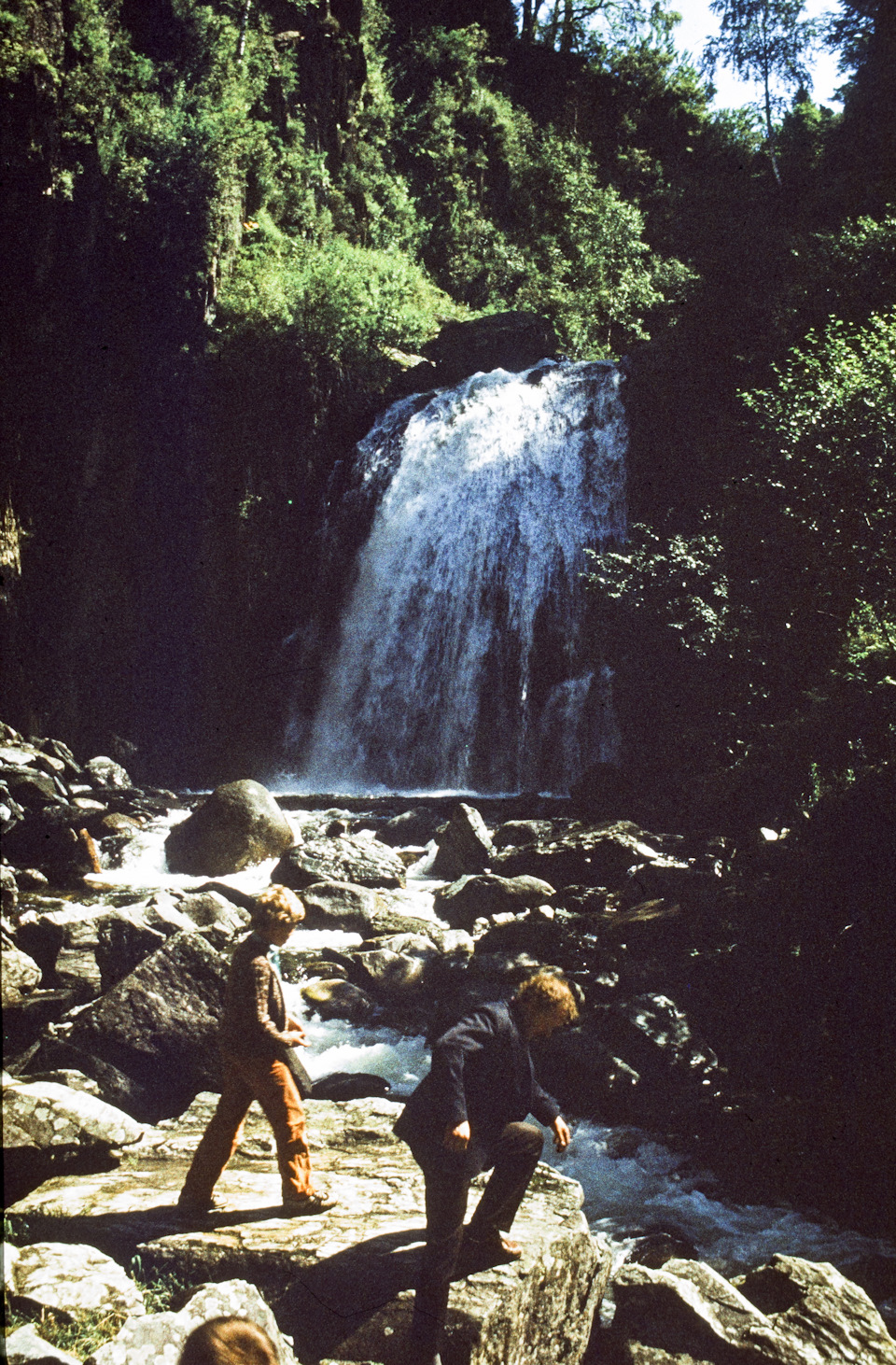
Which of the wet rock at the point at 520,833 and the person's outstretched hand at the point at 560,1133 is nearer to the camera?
the person's outstretched hand at the point at 560,1133

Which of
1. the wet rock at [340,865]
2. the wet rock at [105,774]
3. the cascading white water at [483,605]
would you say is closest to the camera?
the wet rock at [340,865]

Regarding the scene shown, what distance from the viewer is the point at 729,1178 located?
6332mm

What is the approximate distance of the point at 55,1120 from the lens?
14.5 ft

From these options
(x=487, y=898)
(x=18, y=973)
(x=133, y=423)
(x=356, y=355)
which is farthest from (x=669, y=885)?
(x=356, y=355)

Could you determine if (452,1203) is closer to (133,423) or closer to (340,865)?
(340,865)

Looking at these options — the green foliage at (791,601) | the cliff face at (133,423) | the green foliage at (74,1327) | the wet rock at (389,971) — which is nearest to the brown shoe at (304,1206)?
the green foliage at (74,1327)

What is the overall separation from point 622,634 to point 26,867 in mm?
9898

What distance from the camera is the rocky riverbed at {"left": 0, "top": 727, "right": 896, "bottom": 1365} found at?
378 cm

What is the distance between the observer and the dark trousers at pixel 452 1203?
341 cm

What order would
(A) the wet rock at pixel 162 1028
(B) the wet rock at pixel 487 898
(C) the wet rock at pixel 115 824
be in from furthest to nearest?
(C) the wet rock at pixel 115 824 < (B) the wet rock at pixel 487 898 < (A) the wet rock at pixel 162 1028

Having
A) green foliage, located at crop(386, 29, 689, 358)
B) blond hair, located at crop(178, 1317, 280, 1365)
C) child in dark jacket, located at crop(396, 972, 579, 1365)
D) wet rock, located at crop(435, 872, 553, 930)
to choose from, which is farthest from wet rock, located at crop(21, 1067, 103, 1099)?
green foliage, located at crop(386, 29, 689, 358)

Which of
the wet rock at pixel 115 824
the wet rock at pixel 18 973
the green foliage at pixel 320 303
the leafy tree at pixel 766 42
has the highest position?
the leafy tree at pixel 766 42

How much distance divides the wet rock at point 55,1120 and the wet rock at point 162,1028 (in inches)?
43.2

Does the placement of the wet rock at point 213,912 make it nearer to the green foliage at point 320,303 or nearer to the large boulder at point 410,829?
the large boulder at point 410,829
